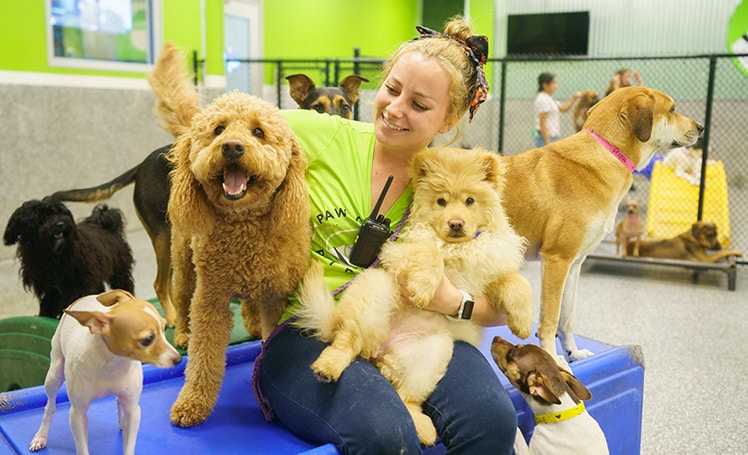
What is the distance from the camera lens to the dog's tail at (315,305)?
1636mm

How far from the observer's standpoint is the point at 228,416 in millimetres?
1771

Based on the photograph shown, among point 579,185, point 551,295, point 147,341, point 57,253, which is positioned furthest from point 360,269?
point 57,253

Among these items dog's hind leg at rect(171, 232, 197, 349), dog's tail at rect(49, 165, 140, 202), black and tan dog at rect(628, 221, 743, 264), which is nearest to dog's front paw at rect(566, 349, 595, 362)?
dog's hind leg at rect(171, 232, 197, 349)

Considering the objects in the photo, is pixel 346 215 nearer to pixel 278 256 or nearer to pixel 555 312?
pixel 278 256

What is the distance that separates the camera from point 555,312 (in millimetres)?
2391

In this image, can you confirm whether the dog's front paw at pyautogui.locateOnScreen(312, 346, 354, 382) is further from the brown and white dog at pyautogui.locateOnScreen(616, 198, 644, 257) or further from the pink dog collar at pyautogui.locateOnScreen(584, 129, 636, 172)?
the brown and white dog at pyautogui.locateOnScreen(616, 198, 644, 257)

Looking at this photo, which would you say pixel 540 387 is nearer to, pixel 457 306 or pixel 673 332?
pixel 457 306

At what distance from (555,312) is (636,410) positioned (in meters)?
0.46

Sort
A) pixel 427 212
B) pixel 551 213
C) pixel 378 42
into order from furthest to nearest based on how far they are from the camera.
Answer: pixel 378 42, pixel 551 213, pixel 427 212

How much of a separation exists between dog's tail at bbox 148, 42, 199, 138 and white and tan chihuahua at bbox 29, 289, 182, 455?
1.27 metres

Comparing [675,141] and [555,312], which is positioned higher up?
[675,141]

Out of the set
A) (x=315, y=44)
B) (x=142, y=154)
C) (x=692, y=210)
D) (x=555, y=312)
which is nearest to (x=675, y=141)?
(x=555, y=312)

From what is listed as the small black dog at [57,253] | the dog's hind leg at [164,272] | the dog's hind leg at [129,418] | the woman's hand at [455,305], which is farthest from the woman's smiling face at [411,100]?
the small black dog at [57,253]

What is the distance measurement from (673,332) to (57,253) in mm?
3672
